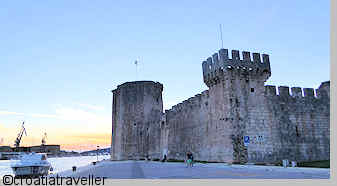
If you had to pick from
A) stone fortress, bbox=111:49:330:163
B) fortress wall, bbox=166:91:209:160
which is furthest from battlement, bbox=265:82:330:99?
fortress wall, bbox=166:91:209:160

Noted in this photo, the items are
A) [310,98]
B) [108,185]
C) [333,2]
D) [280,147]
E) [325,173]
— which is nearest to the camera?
[108,185]

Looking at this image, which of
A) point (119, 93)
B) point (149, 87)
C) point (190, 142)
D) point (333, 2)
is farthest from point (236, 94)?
point (119, 93)

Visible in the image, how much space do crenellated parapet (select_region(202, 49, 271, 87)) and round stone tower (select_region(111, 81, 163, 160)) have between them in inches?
567

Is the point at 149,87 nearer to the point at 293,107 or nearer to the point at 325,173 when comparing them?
the point at 293,107

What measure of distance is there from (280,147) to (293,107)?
120 inches

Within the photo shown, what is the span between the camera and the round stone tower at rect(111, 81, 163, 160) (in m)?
34.2

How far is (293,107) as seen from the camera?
68.1 ft

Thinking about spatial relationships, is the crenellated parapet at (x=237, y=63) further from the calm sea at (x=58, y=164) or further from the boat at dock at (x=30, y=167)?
the calm sea at (x=58, y=164)

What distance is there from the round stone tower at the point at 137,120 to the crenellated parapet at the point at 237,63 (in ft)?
47.3

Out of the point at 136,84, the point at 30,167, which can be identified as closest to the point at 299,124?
the point at 30,167

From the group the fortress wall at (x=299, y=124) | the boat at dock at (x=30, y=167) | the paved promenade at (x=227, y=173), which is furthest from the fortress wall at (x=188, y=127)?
the boat at dock at (x=30, y=167)

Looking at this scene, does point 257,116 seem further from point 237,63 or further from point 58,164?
point 58,164

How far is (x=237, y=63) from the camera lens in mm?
20016

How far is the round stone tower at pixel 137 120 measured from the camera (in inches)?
1345
